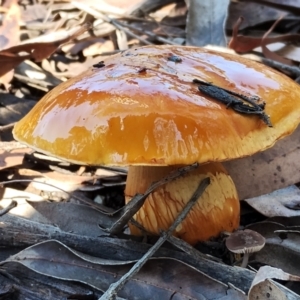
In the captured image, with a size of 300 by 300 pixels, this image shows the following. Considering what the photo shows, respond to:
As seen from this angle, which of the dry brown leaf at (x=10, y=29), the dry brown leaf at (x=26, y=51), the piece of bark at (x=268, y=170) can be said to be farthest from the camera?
the dry brown leaf at (x=10, y=29)

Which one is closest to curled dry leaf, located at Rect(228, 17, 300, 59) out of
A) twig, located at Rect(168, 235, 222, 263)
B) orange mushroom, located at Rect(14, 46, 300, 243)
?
orange mushroom, located at Rect(14, 46, 300, 243)

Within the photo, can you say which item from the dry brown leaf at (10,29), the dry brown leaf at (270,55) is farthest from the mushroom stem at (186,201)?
the dry brown leaf at (10,29)

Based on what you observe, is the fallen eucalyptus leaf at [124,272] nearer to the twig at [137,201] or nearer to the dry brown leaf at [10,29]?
the twig at [137,201]

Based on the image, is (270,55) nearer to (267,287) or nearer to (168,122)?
(168,122)

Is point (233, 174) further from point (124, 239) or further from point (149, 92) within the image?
point (149, 92)

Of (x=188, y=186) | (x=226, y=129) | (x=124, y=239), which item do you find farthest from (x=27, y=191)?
(x=226, y=129)

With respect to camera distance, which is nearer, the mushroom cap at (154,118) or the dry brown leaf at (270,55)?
the mushroom cap at (154,118)
